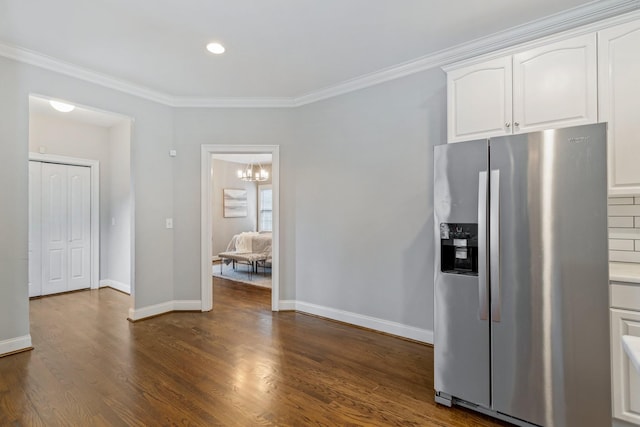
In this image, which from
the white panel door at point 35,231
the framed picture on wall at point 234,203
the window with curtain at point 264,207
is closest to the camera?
the white panel door at point 35,231

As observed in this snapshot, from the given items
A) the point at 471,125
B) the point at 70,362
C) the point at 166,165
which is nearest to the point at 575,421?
the point at 471,125

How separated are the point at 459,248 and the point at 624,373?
1.06 metres

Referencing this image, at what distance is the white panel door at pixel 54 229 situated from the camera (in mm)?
4828

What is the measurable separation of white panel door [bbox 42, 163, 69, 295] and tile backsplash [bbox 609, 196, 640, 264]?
21.9ft

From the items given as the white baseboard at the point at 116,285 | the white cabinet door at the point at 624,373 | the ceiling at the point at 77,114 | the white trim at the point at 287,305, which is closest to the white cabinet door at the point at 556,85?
the white cabinet door at the point at 624,373

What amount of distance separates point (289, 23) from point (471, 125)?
1.62 m

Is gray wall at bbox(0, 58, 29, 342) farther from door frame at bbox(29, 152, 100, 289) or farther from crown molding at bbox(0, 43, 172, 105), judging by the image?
door frame at bbox(29, 152, 100, 289)

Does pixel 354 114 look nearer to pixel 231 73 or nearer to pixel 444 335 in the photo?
pixel 231 73

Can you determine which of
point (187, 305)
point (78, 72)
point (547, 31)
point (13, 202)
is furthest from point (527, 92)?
point (13, 202)

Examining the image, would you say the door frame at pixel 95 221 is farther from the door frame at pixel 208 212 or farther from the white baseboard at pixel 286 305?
the white baseboard at pixel 286 305

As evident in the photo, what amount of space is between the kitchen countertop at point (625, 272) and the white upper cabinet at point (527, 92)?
0.95 meters

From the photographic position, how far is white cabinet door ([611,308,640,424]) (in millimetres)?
1736

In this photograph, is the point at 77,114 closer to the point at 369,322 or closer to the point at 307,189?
the point at 307,189

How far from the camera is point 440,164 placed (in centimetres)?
216
